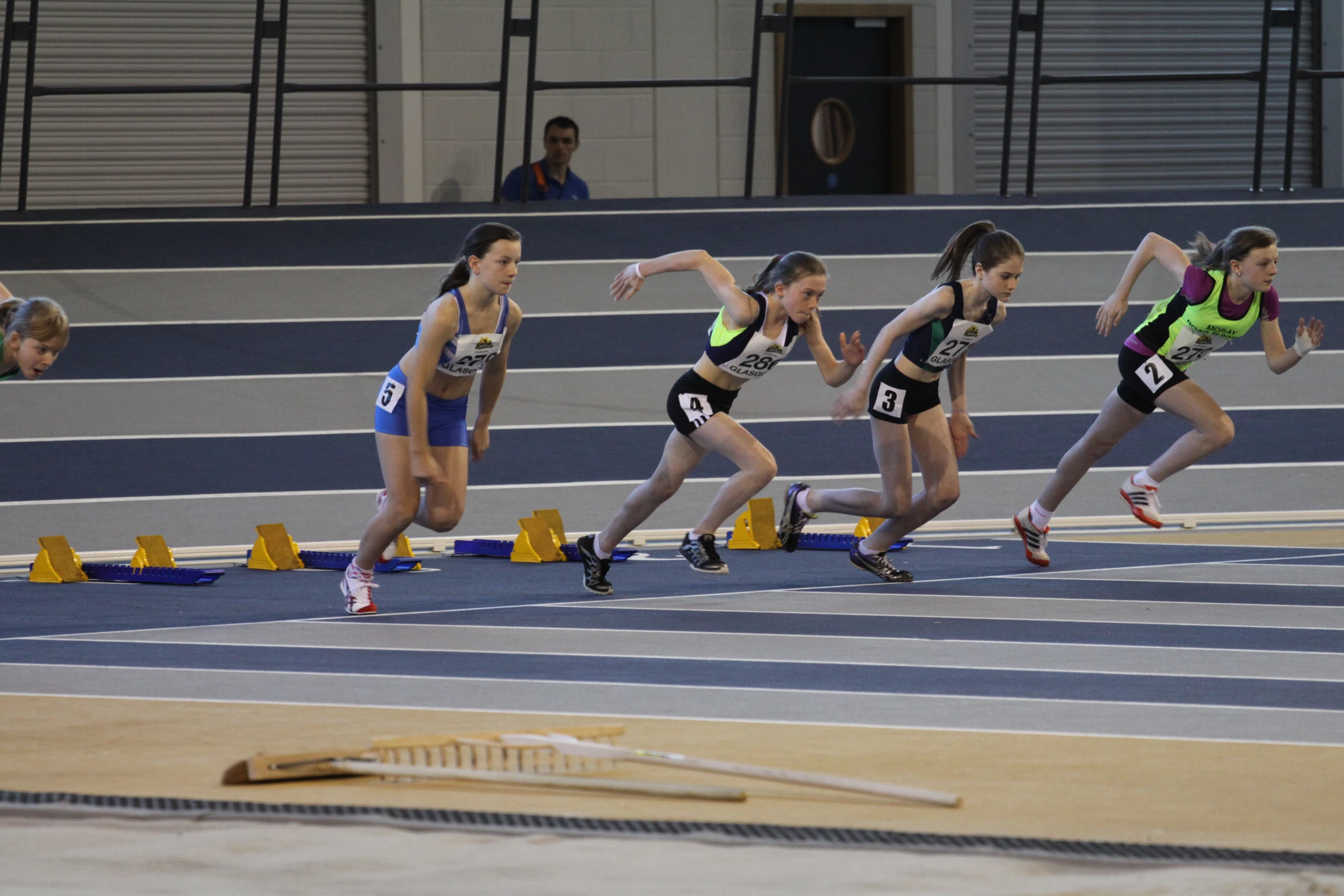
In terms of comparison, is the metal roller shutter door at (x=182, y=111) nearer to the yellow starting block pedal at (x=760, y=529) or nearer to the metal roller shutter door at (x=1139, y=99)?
the metal roller shutter door at (x=1139, y=99)

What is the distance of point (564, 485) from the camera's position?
27.0 feet

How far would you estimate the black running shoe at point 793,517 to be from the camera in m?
7.11

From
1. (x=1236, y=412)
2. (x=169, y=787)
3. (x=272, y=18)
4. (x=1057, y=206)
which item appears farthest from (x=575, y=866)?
(x=272, y=18)

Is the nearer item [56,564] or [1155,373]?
[1155,373]

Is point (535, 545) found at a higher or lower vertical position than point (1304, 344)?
lower

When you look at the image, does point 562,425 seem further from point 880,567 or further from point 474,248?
point 474,248

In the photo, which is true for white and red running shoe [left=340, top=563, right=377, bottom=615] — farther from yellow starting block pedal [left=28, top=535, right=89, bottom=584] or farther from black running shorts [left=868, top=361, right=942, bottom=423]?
black running shorts [left=868, top=361, right=942, bottom=423]

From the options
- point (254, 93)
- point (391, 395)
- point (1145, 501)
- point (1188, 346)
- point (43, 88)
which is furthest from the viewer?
point (254, 93)

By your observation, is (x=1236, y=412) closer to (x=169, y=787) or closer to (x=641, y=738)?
(x=641, y=738)

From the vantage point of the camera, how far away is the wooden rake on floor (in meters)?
3.28

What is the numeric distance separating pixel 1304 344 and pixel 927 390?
1493 millimetres

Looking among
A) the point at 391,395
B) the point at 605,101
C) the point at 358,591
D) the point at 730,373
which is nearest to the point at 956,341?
the point at 730,373

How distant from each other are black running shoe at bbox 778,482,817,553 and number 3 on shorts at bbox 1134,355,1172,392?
142 centimetres

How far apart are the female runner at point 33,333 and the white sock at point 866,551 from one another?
3.10 metres
